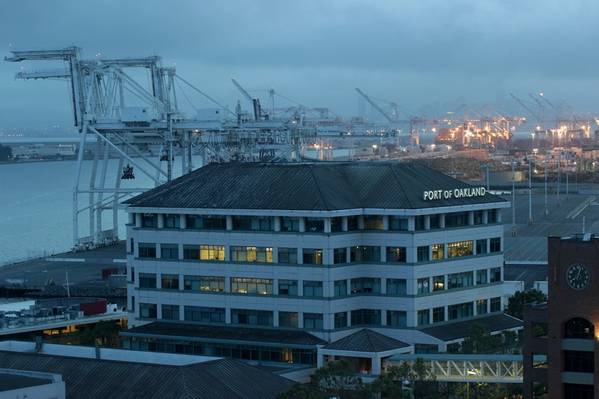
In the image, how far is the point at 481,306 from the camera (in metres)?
64.4

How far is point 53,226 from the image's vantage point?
18225 centimetres

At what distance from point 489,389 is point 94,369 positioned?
13220 mm

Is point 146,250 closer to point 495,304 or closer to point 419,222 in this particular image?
point 419,222

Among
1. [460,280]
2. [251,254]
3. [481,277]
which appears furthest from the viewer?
[481,277]

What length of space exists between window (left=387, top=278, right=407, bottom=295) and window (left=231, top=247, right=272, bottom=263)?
5133 millimetres

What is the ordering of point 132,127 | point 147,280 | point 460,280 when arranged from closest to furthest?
point 460,280 < point 147,280 < point 132,127

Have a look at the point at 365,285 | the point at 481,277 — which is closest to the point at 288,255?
the point at 365,285

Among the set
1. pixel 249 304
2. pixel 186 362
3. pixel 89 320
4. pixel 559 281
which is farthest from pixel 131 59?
pixel 559 281

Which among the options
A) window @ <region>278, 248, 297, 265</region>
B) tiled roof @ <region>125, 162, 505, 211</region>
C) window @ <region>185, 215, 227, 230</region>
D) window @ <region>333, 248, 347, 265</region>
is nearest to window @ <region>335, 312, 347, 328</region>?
window @ <region>333, 248, 347, 265</region>

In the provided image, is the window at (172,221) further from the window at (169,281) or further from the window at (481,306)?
the window at (481,306)

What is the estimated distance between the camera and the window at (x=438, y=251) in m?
62.0

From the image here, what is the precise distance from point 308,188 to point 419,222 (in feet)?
16.7

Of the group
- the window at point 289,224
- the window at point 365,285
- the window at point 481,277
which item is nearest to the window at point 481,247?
the window at point 481,277

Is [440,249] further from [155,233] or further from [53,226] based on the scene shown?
[53,226]
